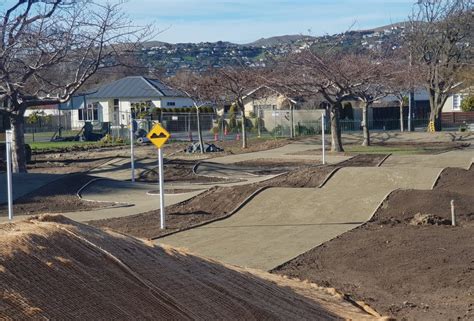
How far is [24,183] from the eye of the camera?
2431cm

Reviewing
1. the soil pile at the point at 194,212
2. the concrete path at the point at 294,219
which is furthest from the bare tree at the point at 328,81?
the concrete path at the point at 294,219

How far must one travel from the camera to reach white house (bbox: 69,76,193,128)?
77.8m

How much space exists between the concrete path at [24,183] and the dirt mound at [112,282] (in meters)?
15.9

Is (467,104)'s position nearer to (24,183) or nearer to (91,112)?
(91,112)

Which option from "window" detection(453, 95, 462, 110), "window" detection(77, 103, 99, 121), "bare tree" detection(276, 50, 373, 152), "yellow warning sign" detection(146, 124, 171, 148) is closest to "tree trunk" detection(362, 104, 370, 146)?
"bare tree" detection(276, 50, 373, 152)

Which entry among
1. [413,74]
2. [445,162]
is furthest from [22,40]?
[413,74]

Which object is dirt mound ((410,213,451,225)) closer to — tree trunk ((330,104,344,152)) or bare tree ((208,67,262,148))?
tree trunk ((330,104,344,152))

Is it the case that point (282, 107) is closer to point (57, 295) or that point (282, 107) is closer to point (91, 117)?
point (91, 117)

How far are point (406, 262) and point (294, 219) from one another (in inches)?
215

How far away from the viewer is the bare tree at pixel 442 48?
5441 centimetres

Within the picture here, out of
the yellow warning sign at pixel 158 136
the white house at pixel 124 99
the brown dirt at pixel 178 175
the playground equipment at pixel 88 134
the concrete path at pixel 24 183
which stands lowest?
the brown dirt at pixel 178 175

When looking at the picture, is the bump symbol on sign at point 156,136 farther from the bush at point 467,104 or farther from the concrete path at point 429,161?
the bush at point 467,104

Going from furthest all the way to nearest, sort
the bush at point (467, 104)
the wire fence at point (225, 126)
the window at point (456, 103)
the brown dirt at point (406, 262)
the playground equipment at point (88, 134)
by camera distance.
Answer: the window at point (456, 103) < the bush at point (467, 104) < the playground equipment at point (88, 134) < the wire fence at point (225, 126) < the brown dirt at point (406, 262)

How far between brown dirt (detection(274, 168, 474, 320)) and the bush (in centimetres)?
5501
